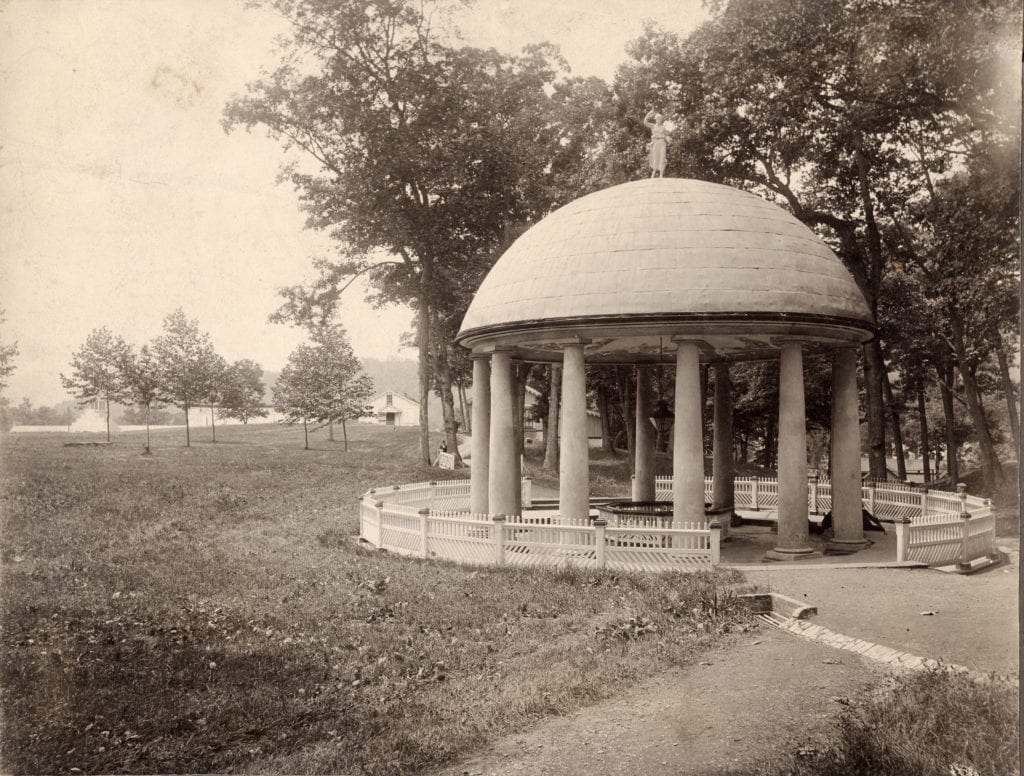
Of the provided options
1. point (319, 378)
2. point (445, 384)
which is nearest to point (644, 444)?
point (319, 378)

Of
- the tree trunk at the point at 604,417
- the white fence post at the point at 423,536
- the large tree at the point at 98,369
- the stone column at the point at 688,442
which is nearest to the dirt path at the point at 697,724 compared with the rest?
the stone column at the point at 688,442

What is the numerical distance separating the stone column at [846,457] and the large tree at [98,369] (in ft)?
50.6

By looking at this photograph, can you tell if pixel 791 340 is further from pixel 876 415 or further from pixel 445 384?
pixel 445 384

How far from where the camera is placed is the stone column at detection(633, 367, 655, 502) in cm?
2536

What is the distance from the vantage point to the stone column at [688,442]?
1673 centimetres

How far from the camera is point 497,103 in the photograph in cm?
2744

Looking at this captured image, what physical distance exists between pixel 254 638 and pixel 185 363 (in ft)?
18.7

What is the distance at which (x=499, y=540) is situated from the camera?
16547 mm

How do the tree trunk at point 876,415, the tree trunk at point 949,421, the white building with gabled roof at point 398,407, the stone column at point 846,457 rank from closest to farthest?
the stone column at point 846,457, the tree trunk at point 876,415, the tree trunk at point 949,421, the white building with gabled roof at point 398,407

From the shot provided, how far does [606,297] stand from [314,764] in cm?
1061

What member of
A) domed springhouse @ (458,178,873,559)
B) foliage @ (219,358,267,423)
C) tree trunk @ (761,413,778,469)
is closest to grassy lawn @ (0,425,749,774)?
foliage @ (219,358,267,423)

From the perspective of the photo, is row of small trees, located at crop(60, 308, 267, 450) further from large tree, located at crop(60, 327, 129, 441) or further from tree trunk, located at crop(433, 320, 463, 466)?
tree trunk, located at crop(433, 320, 463, 466)

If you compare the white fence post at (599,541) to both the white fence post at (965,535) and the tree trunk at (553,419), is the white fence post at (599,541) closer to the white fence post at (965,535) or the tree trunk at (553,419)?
the white fence post at (965,535)

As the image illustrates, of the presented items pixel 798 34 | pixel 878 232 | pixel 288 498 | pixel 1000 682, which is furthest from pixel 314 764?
pixel 878 232
